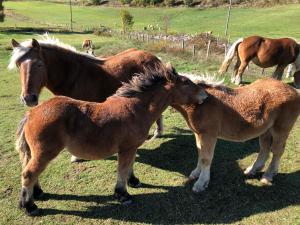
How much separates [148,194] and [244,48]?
25.5 feet

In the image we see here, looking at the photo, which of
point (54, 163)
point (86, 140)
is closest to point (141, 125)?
point (86, 140)

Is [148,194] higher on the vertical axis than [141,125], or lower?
lower

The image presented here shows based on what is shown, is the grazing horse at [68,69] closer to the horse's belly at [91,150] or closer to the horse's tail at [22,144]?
the horse's tail at [22,144]

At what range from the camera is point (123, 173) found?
5605 millimetres

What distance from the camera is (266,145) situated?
644 centimetres

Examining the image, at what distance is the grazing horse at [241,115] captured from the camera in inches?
227

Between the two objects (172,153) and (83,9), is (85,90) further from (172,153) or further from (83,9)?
(83,9)

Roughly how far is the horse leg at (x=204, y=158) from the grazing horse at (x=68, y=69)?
1490 mm

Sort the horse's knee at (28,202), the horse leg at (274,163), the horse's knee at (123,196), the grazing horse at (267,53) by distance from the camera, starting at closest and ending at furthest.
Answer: the horse's knee at (28,202), the horse's knee at (123,196), the horse leg at (274,163), the grazing horse at (267,53)

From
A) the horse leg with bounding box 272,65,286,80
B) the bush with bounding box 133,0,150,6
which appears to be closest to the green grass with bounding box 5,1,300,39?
the bush with bounding box 133,0,150,6

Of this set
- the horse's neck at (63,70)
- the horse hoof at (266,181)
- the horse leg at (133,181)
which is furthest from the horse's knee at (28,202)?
the horse hoof at (266,181)

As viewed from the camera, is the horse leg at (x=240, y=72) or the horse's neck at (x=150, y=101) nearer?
the horse's neck at (x=150, y=101)

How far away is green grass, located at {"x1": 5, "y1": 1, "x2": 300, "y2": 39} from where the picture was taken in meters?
37.9

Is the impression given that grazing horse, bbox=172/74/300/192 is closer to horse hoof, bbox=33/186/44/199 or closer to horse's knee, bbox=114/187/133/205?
horse's knee, bbox=114/187/133/205
